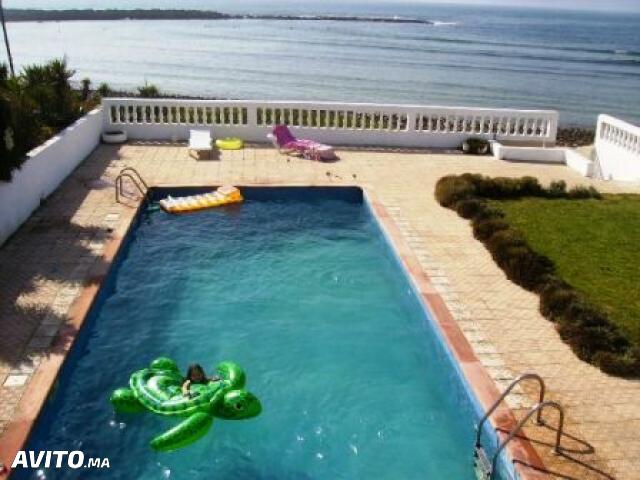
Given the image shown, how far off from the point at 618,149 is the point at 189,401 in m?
14.3

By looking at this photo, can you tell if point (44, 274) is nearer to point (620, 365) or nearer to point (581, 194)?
point (620, 365)

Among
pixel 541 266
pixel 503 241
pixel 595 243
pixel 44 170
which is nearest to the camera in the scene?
pixel 541 266

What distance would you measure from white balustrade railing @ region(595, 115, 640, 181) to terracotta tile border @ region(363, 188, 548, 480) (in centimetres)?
773

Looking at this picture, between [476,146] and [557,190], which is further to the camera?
[476,146]

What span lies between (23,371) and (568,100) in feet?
176

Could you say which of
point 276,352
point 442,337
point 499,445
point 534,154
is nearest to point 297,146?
point 534,154

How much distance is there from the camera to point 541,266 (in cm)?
1052

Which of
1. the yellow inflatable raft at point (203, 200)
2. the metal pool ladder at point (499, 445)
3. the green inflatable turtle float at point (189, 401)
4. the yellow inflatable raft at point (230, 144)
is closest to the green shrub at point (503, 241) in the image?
the metal pool ladder at point (499, 445)

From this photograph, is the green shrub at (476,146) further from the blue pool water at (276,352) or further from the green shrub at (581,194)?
the blue pool water at (276,352)

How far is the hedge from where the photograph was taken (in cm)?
823

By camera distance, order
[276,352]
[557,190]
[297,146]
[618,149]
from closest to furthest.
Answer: [276,352] → [557,190] → [618,149] → [297,146]

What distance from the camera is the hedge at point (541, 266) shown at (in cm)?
823

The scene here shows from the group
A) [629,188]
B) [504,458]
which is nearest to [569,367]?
[504,458]

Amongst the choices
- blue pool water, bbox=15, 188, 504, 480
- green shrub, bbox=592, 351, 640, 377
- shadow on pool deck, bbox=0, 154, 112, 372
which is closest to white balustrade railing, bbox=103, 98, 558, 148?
shadow on pool deck, bbox=0, 154, 112, 372
